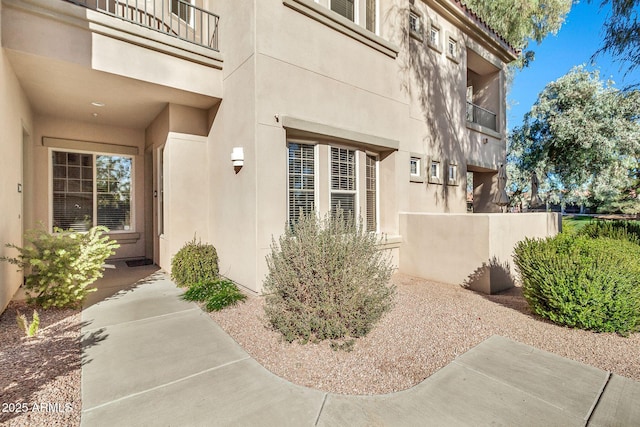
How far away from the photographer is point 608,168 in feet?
43.9

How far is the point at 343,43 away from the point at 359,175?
9.87ft

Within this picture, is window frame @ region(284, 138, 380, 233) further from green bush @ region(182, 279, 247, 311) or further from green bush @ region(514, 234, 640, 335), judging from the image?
green bush @ region(514, 234, 640, 335)

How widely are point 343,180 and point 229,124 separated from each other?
2810 mm

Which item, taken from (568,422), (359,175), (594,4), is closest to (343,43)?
(359,175)

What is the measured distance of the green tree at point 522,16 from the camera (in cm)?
1324

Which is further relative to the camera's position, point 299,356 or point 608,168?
point 608,168

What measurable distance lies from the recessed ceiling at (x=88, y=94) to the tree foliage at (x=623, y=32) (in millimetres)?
9003

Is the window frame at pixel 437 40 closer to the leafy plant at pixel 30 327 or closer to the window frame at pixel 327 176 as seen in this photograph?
the window frame at pixel 327 176

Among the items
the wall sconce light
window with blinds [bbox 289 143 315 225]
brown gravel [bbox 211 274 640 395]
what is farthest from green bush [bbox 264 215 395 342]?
the wall sconce light

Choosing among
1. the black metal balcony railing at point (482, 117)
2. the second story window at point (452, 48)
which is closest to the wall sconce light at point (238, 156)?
the second story window at point (452, 48)

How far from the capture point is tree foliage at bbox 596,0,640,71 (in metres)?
6.50

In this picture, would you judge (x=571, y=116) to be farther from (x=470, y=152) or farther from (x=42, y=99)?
(x=42, y=99)

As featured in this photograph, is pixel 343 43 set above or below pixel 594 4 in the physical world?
below

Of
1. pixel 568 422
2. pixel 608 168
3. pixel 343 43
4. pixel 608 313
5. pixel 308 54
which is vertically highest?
pixel 343 43
